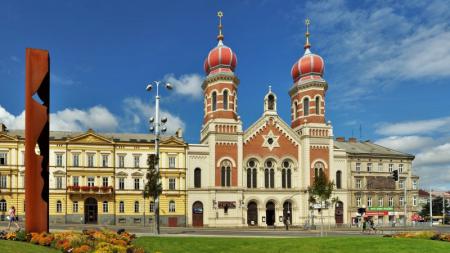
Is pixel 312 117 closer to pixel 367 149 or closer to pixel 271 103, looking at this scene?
pixel 271 103

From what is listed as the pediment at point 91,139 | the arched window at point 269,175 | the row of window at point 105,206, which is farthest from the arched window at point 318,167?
the pediment at point 91,139

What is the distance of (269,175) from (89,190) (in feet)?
85.7

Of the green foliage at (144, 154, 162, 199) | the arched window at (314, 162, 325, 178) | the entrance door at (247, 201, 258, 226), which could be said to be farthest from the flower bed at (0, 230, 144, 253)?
the arched window at (314, 162, 325, 178)

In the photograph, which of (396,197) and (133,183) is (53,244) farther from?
(396,197)

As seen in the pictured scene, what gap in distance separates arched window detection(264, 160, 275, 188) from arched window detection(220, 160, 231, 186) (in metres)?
5.84

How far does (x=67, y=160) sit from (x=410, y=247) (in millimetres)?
52605

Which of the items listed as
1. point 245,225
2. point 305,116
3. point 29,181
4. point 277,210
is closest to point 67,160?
point 245,225

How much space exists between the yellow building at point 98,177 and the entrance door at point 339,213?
2384 centimetres

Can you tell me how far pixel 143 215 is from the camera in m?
68.7

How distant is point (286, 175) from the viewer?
75.1m

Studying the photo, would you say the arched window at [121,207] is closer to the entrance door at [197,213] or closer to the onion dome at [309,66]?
the entrance door at [197,213]

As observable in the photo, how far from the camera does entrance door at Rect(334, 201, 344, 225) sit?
250ft

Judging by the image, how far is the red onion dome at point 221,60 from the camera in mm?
75312

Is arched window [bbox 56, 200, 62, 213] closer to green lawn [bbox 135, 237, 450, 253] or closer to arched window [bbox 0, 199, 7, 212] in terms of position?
arched window [bbox 0, 199, 7, 212]
